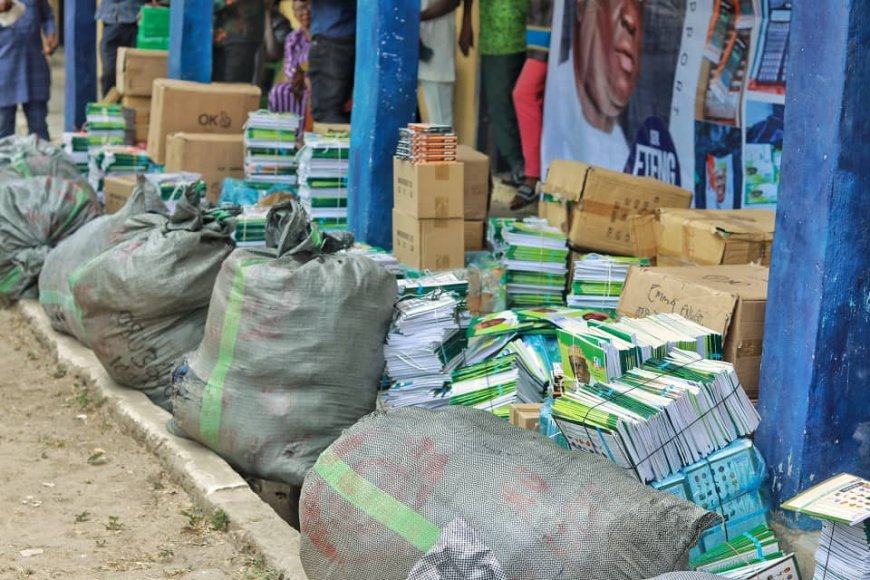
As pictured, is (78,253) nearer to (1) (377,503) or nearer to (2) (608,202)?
(2) (608,202)

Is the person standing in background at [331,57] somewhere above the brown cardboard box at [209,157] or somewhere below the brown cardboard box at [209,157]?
above

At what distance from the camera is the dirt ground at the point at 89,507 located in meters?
4.07

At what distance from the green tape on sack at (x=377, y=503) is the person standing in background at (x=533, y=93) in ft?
17.6

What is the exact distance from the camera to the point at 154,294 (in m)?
5.33

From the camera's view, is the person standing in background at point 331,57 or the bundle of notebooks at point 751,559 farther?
the person standing in background at point 331,57

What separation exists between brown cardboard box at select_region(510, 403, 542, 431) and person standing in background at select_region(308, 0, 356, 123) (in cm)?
445

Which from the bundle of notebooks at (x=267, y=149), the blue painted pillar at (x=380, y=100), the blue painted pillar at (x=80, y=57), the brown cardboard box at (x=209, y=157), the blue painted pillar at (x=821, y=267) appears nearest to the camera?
the blue painted pillar at (x=821, y=267)

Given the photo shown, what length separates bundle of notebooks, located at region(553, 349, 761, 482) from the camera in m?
3.65

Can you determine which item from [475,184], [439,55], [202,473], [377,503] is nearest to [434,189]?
[475,184]

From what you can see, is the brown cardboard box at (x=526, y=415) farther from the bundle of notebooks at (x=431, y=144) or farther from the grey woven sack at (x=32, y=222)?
the grey woven sack at (x=32, y=222)

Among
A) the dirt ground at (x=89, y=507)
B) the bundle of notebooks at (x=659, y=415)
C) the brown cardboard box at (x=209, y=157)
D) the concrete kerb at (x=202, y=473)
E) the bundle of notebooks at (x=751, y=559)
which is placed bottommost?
the dirt ground at (x=89, y=507)

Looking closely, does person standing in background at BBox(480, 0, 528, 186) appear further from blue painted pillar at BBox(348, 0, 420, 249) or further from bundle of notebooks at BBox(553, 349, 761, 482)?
bundle of notebooks at BBox(553, 349, 761, 482)

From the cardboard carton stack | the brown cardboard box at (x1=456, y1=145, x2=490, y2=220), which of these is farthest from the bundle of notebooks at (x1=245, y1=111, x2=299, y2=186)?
the cardboard carton stack

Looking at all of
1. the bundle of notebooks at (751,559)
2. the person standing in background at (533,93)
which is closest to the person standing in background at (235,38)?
the person standing in background at (533,93)
